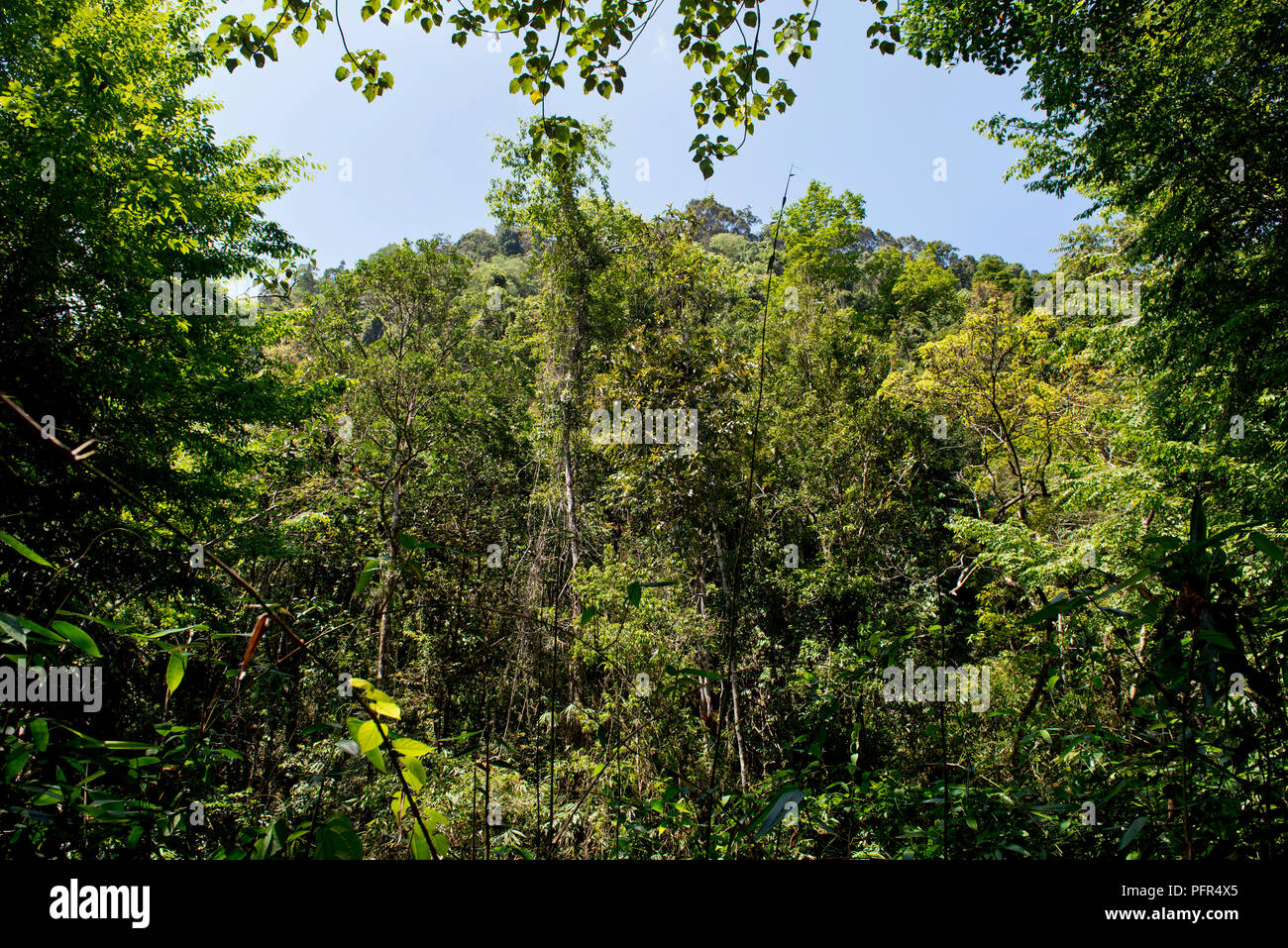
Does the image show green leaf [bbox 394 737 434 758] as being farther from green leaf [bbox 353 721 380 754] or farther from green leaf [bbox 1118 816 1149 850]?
green leaf [bbox 1118 816 1149 850]

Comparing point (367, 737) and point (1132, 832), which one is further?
point (1132, 832)

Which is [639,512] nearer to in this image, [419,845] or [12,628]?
[419,845]

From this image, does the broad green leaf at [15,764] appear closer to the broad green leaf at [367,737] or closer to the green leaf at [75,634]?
the green leaf at [75,634]

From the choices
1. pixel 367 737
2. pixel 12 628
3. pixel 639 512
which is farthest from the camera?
pixel 639 512

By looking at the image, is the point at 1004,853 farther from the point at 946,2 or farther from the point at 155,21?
the point at 155,21

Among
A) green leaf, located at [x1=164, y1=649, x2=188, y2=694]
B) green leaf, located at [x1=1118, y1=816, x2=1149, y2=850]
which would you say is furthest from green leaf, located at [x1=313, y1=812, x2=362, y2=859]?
green leaf, located at [x1=1118, y1=816, x2=1149, y2=850]

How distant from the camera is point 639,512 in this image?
27.4 feet

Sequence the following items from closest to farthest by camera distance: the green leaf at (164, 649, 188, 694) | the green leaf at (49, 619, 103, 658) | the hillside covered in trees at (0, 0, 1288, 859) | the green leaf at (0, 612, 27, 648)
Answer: the green leaf at (0, 612, 27, 648), the green leaf at (49, 619, 103, 658), the green leaf at (164, 649, 188, 694), the hillside covered in trees at (0, 0, 1288, 859)

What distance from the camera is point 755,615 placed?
30.2 feet

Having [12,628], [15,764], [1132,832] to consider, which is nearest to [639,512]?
[1132,832]

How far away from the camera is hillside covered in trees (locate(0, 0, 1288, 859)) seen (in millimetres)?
1293

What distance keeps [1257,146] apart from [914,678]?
6.51m

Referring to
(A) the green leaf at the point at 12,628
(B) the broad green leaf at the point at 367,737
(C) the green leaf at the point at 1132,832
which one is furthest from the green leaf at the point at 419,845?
(C) the green leaf at the point at 1132,832
